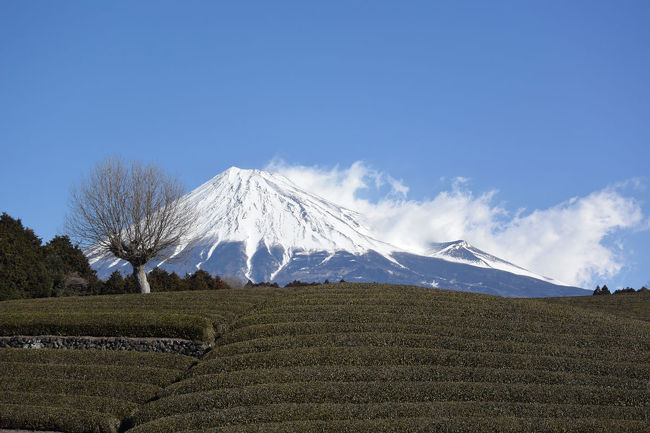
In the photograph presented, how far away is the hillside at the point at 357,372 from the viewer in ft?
49.4

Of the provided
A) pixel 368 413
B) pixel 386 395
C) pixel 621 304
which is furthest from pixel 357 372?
pixel 621 304

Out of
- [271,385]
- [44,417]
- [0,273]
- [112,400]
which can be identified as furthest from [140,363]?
[0,273]

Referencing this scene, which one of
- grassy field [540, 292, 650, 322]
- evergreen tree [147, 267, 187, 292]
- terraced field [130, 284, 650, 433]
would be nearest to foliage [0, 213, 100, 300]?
evergreen tree [147, 267, 187, 292]

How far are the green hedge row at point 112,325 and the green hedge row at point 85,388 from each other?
4.03 m

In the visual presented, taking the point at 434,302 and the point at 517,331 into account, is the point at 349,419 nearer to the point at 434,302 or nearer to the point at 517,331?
the point at 517,331

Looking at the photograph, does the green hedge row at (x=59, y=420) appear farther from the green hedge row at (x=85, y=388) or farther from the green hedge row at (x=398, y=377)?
the green hedge row at (x=398, y=377)

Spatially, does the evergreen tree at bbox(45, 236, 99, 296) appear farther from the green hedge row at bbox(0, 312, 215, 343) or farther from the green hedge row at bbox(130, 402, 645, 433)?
the green hedge row at bbox(130, 402, 645, 433)

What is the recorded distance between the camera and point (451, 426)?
14.0 metres

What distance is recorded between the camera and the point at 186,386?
18141 mm

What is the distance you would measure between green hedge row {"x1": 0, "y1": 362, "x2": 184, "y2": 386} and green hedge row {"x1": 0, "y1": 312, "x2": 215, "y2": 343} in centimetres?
265

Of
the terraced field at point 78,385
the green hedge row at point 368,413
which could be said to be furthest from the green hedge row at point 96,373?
the green hedge row at point 368,413

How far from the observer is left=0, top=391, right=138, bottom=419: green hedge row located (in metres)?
17.9

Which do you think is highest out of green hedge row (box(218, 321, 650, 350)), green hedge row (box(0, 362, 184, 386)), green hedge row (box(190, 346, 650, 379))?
green hedge row (box(218, 321, 650, 350))

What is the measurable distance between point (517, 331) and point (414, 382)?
7260 millimetres
